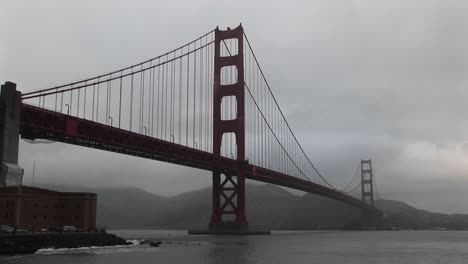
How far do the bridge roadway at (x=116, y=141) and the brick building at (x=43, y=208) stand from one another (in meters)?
4.73

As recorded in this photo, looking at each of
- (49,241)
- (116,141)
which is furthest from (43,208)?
(116,141)

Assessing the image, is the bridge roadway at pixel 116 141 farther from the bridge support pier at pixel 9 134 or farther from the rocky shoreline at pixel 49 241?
the rocky shoreline at pixel 49 241

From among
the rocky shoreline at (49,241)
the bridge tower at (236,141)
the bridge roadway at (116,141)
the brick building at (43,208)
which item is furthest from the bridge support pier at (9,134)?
the bridge tower at (236,141)

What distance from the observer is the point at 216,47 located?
82375mm

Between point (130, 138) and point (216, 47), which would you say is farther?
point (216, 47)

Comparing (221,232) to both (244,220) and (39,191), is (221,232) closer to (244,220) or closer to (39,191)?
(244,220)

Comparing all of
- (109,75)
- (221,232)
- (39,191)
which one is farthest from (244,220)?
(39,191)

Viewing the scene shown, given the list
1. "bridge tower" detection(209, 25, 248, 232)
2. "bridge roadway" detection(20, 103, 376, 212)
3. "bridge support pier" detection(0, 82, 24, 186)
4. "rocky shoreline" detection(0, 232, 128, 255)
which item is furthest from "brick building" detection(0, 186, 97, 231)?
"bridge tower" detection(209, 25, 248, 232)

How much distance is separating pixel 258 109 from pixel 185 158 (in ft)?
88.5

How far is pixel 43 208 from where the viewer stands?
161 feet

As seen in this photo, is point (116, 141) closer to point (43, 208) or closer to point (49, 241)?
point (43, 208)

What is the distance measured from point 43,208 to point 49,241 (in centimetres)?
672

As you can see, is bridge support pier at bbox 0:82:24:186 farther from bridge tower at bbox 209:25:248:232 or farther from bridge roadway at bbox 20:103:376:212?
bridge tower at bbox 209:25:248:232

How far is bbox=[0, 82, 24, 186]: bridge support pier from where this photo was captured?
40.2 metres
